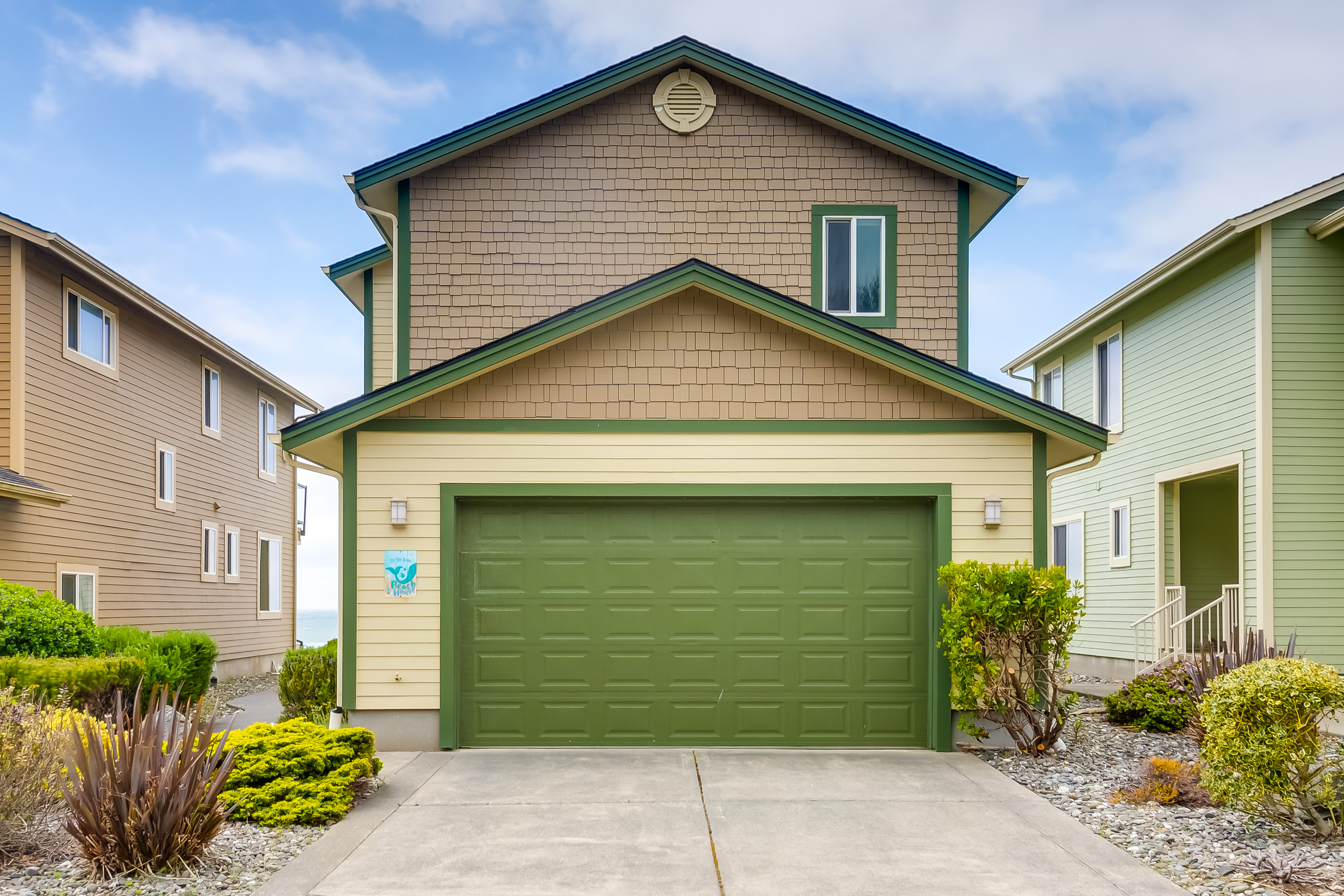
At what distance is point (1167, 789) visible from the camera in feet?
24.0

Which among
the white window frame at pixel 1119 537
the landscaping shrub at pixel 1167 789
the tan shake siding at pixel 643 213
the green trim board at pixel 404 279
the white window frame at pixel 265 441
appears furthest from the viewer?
the white window frame at pixel 265 441

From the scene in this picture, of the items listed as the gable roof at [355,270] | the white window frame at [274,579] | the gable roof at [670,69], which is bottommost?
the white window frame at [274,579]

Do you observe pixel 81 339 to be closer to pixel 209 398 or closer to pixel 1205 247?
pixel 209 398

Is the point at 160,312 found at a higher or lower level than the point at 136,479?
higher

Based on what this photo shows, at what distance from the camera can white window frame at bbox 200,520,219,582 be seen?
1959cm

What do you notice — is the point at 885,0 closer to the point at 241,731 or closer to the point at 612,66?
the point at 612,66

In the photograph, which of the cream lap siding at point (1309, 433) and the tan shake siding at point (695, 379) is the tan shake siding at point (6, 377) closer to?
the tan shake siding at point (695, 379)

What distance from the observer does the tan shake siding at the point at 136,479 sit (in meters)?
13.8

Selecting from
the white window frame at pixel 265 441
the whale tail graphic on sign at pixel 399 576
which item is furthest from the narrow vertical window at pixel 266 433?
the whale tail graphic on sign at pixel 399 576

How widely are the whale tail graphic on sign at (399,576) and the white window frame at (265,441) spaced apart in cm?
1461

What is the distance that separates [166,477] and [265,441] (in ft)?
16.6

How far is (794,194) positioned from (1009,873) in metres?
8.56

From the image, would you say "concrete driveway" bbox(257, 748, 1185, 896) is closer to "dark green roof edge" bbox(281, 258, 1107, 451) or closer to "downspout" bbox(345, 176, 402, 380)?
"dark green roof edge" bbox(281, 258, 1107, 451)

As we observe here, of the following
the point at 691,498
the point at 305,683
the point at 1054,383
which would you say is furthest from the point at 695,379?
the point at 1054,383
